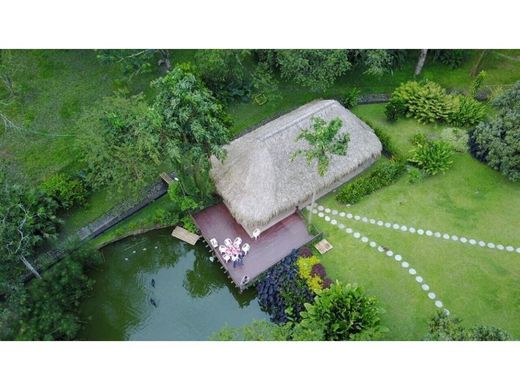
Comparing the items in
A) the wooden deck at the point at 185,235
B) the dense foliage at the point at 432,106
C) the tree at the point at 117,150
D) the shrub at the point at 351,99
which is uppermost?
the tree at the point at 117,150

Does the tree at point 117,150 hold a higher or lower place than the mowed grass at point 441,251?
higher

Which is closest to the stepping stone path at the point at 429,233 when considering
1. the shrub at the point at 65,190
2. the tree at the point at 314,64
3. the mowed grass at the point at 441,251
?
the mowed grass at the point at 441,251

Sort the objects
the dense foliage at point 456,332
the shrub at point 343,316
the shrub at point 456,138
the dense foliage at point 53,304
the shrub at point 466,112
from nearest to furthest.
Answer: the dense foliage at point 456,332, the dense foliage at point 53,304, the shrub at point 343,316, the shrub at point 456,138, the shrub at point 466,112

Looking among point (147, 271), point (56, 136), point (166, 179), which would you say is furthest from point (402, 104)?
point (56, 136)

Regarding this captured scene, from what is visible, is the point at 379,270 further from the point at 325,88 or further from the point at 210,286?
the point at 325,88

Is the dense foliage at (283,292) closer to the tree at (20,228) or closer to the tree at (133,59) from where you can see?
the tree at (20,228)

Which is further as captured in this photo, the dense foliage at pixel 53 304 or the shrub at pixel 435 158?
the shrub at pixel 435 158
